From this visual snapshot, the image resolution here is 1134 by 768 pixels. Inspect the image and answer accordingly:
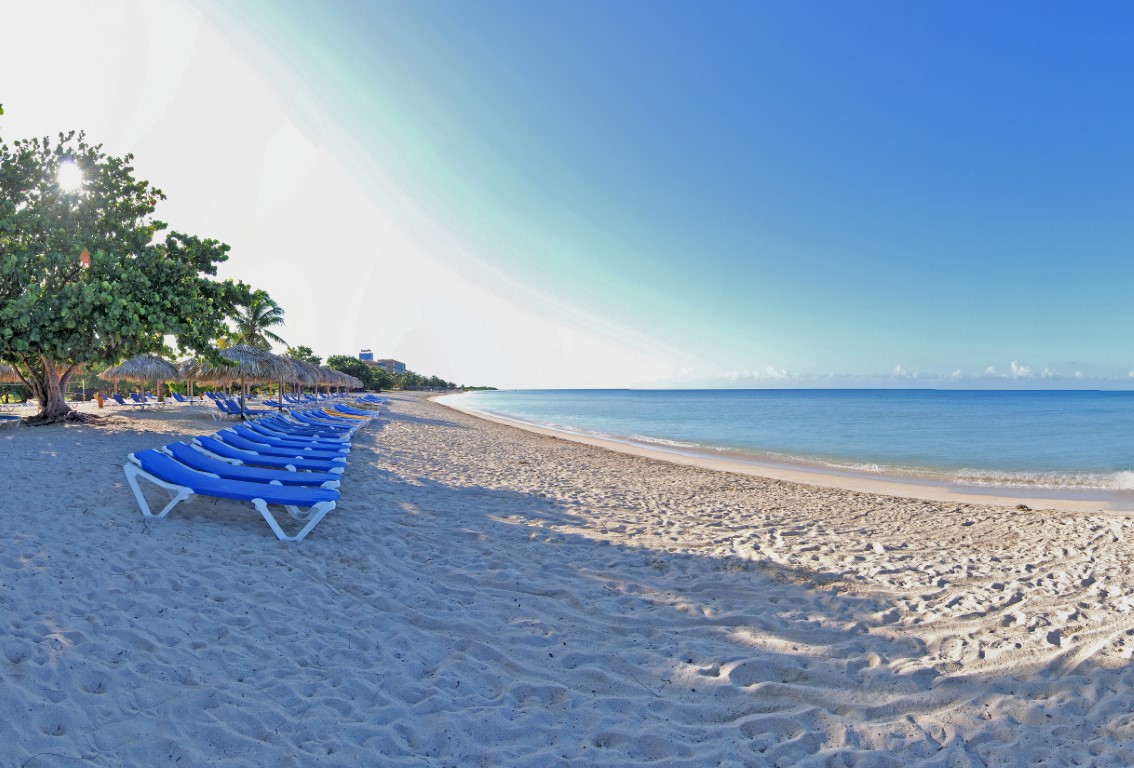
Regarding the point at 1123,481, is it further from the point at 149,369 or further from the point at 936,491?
the point at 149,369

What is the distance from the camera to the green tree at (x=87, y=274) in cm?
1096

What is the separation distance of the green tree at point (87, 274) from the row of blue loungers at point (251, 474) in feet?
18.0

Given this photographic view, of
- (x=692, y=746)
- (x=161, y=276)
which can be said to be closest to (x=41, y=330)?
(x=161, y=276)

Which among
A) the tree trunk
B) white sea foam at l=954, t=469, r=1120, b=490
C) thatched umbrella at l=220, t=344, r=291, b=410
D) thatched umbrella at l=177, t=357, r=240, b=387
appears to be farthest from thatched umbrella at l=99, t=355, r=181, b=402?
white sea foam at l=954, t=469, r=1120, b=490

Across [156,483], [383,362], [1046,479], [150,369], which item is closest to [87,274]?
A: [156,483]

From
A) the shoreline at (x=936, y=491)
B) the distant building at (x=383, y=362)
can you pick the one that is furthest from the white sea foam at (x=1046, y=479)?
the distant building at (x=383, y=362)

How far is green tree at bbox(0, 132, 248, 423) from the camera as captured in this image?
36.0 feet

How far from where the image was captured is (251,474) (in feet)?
18.6

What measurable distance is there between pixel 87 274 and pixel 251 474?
10441 mm

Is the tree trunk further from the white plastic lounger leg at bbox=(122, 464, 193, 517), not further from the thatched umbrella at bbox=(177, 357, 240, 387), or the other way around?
the white plastic lounger leg at bbox=(122, 464, 193, 517)

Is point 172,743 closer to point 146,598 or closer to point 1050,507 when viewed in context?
point 146,598

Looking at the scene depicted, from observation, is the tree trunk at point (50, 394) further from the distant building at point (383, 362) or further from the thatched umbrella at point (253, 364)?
the distant building at point (383, 362)

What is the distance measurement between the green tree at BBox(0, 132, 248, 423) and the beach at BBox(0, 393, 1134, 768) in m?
6.67

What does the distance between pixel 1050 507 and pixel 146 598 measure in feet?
38.8
